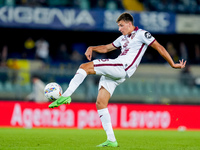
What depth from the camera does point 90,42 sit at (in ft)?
77.4

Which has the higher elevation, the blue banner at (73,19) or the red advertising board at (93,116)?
the blue banner at (73,19)

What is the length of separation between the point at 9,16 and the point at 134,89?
650 cm

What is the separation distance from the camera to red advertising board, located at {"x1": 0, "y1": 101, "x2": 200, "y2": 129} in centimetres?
1548

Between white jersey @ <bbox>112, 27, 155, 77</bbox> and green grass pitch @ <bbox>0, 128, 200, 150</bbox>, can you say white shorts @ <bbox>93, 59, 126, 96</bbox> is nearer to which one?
white jersey @ <bbox>112, 27, 155, 77</bbox>

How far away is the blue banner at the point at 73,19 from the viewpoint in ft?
64.4

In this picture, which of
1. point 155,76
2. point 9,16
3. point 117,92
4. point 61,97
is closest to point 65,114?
point 117,92

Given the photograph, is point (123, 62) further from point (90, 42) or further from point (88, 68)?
point (90, 42)

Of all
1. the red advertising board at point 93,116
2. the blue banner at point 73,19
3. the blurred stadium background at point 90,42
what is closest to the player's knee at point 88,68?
the blurred stadium background at point 90,42

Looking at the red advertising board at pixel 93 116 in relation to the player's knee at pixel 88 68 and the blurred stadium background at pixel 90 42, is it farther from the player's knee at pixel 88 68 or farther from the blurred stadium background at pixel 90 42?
the player's knee at pixel 88 68

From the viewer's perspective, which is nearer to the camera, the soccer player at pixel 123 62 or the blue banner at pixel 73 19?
the soccer player at pixel 123 62

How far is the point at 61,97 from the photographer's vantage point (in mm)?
7242

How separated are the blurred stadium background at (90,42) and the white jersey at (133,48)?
795 centimetres

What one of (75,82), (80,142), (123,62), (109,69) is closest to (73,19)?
(80,142)

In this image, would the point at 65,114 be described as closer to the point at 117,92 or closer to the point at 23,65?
the point at 117,92
